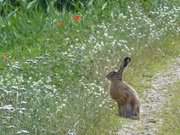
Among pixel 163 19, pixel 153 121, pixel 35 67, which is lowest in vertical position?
pixel 153 121

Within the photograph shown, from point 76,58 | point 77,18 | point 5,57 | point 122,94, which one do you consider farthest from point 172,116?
point 77,18

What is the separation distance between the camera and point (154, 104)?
785 cm

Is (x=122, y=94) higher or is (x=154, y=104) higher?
(x=122, y=94)

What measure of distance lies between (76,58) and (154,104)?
0.89 m

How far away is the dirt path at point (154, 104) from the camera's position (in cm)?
708

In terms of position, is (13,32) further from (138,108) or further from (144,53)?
(138,108)

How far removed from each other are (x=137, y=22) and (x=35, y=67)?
227 cm

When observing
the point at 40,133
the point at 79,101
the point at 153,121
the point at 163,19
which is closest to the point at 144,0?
the point at 163,19

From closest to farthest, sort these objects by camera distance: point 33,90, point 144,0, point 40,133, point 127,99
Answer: point 40,133 < point 33,90 < point 127,99 < point 144,0

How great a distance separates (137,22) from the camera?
9.63m

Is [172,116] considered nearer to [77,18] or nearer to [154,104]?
[154,104]

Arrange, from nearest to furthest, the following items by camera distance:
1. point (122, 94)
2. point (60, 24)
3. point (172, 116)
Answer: point (122, 94), point (172, 116), point (60, 24)

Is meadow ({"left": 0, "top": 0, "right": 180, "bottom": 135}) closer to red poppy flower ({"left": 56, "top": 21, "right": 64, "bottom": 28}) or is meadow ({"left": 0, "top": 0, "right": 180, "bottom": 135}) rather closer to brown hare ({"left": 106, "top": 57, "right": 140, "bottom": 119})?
red poppy flower ({"left": 56, "top": 21, "right": 64, "bottom": 28})

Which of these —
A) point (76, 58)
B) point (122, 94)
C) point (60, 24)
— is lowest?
point (122, 94)
